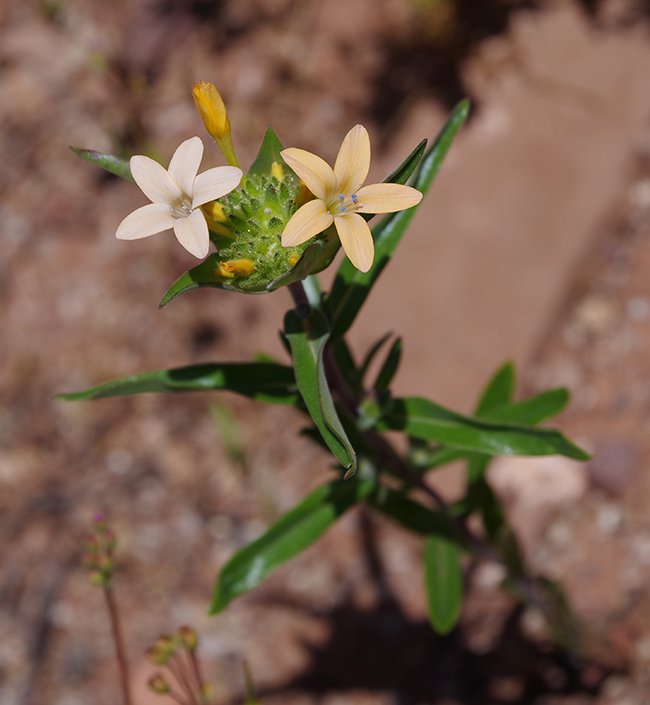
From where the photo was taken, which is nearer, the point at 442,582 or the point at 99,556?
the point at 99,556

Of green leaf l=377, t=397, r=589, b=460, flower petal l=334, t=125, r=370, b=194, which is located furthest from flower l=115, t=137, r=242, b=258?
green leaf l=377, t=397, r=589, b=460

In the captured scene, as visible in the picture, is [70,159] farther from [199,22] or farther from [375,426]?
[375,426]

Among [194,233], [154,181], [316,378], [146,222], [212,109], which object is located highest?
[212,109]

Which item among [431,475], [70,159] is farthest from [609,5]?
[70,159]

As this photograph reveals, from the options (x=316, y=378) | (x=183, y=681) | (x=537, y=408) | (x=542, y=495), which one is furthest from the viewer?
(x=542, y=495)

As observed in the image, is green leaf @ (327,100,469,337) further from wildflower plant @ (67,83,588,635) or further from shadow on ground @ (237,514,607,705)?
shadow on ground @ (237,514,607,705)

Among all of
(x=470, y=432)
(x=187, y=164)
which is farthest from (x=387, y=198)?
(x=470, y=432)

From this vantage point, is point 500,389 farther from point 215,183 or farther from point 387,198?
point 215,183
